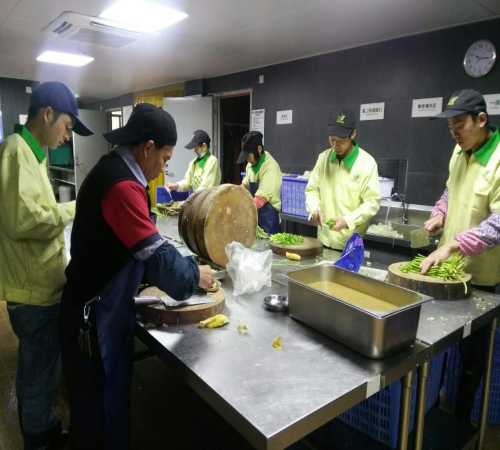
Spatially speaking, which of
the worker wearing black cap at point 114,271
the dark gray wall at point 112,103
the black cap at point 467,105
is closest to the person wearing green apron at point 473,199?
the black cap at point 467,105

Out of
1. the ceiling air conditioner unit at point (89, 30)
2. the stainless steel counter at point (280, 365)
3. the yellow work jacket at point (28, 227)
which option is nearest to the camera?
the stainless steel counter at point (280, 365)

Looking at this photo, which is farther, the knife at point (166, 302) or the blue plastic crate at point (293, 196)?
the blue plastic crate at point (293, 196)

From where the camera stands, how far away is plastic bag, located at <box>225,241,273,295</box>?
1790 mm

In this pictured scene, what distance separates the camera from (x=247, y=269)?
1.81 metres

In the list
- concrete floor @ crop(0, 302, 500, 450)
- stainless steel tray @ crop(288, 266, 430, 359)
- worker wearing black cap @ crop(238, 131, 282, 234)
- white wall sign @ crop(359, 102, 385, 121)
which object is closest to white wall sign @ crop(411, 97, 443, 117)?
white wall sign @ crop(359, 102, 385, 121)

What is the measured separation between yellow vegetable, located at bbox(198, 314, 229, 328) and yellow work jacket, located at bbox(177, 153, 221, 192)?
9.67ft

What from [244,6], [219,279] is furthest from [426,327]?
[244,6]

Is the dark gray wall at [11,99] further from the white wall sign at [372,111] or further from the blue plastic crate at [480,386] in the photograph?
the blue plastic crate at [480,386]

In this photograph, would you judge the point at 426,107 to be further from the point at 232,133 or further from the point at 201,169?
the point at 232,133

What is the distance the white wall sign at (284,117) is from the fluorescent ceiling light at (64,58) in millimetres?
2488

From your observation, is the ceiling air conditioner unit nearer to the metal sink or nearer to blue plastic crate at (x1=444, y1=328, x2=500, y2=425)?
the metal sink

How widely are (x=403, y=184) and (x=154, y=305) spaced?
3.19 metres

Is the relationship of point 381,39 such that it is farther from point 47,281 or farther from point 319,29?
point 47,281

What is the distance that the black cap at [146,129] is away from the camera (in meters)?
1.37
